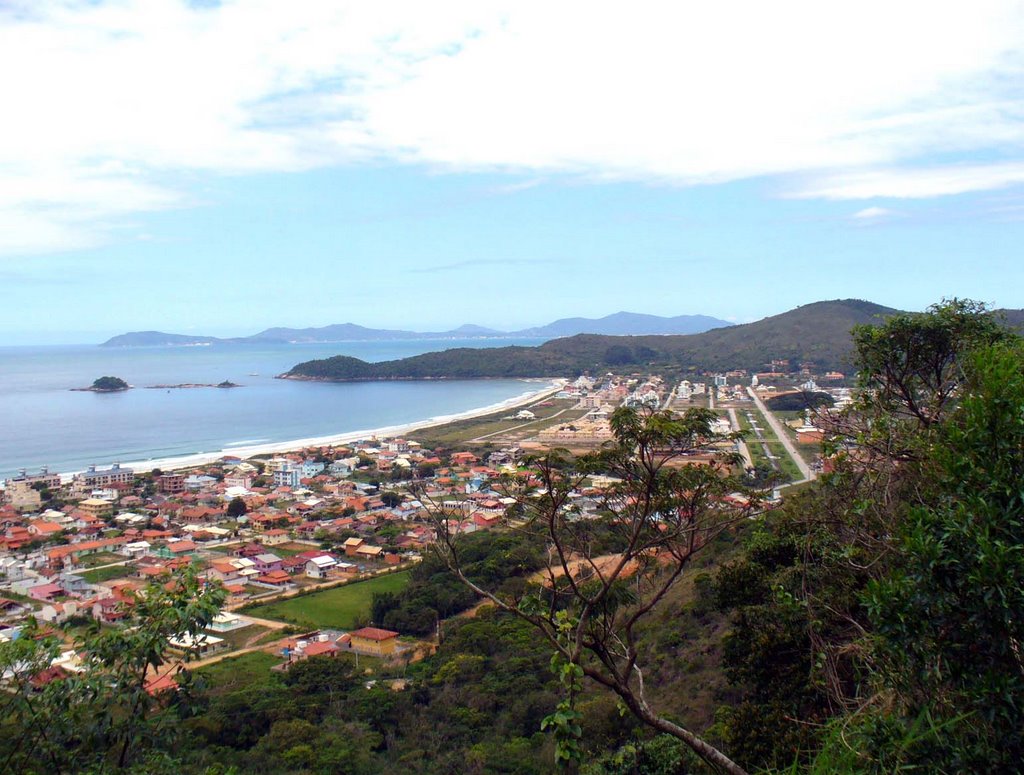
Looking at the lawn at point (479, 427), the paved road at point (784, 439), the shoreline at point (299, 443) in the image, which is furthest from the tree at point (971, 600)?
A: the lawn at point (479, 427)

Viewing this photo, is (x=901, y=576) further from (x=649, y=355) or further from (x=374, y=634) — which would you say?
(x=649, y=355)

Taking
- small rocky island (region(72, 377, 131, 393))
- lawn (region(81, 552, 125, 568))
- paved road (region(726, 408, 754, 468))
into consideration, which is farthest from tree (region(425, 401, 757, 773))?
small rocky island (region(72, 377, 131, 393))

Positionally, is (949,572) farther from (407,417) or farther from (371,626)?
(407,417)

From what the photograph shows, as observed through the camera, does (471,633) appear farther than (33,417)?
No

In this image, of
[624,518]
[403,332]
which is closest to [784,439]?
[624,518]

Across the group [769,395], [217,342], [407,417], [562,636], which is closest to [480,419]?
[407,417]

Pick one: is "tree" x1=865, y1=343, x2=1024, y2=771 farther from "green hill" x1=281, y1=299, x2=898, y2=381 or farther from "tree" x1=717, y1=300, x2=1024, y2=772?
"green hill" x1=281, y1=299, x2=898, y2=381
